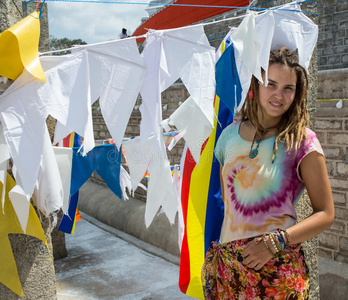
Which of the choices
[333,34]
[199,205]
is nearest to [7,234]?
[199,205]

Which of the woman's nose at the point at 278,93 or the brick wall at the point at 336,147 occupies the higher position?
the woman's nose at the point at 278,93

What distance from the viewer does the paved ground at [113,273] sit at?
3881mm

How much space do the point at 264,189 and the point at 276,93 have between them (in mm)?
372

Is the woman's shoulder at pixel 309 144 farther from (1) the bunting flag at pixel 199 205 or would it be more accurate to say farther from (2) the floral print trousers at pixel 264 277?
(1) the bunting flag at pixel 199 205

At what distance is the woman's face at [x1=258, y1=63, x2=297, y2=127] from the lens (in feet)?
5.29

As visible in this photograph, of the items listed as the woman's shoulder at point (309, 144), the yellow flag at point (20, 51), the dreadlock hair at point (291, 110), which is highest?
the yellow flag at point (20, 51)

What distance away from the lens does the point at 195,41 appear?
1.92 meters

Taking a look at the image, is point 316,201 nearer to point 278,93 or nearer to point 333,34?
point 278,93

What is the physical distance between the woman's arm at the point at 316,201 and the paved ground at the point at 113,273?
8.07 feet

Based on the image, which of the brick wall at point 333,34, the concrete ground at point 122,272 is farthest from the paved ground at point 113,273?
the brick wall at point 333,34

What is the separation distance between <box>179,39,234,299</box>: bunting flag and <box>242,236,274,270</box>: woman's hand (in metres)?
0.80

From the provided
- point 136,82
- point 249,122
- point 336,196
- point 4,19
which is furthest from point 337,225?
point 4,19

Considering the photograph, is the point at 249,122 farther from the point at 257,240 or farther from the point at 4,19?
the point at 4,19

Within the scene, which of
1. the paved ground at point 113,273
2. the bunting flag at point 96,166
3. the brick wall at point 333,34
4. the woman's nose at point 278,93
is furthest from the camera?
the brick wall at point 333,34
